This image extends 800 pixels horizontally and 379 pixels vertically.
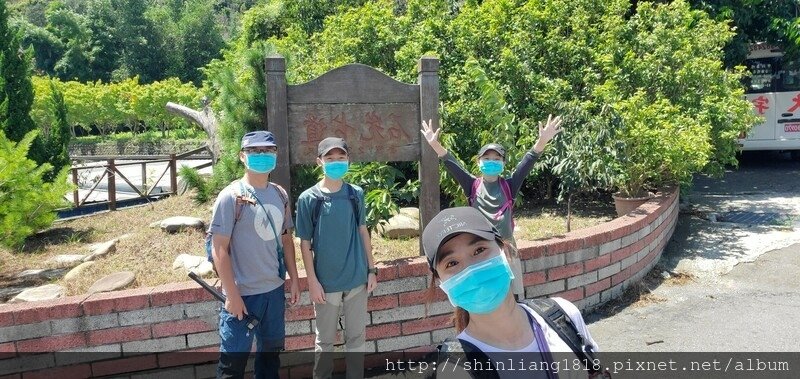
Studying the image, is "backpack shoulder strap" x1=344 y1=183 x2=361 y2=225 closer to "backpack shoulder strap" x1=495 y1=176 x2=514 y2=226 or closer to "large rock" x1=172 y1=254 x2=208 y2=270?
"backpack shoulder strap" x1=495 y1=176 x2=514 y2=226

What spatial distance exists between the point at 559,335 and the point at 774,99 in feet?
44.3

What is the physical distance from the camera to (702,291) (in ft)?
17.4

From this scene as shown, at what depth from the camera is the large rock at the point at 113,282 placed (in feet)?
14.3

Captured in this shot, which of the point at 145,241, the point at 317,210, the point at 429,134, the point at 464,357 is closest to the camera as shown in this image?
the point at 464,357

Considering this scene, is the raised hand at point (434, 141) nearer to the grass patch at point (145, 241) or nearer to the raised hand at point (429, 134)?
the raised hand at point (429, 134)

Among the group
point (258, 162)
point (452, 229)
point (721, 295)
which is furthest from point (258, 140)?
point (721, 295)

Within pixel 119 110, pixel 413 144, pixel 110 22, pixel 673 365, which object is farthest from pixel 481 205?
pixel 110 22

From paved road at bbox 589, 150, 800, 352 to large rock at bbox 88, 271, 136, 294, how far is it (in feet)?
11.7

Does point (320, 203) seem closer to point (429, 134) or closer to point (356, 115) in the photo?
point (429, 134)

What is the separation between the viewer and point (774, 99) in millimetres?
12648

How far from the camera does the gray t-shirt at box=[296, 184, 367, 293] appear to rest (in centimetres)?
329

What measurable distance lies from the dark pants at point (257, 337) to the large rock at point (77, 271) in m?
2.51

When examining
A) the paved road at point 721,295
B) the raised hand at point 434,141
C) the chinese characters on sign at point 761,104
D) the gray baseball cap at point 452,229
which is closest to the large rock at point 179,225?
the raised hand at point 434,141

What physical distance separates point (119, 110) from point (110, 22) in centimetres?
2105
